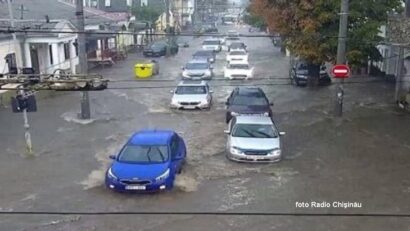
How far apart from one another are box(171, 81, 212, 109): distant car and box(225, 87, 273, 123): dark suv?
6.16 ft

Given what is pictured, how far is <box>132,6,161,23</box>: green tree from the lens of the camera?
69562mm

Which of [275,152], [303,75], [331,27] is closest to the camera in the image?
[275,152]

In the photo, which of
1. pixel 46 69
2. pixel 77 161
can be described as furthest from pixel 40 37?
pixel 77 161

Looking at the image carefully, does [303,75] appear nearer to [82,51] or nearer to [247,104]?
→ [247,104]

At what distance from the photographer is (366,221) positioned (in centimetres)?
1139

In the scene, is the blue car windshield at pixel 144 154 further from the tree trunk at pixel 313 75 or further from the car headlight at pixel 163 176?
the tree trunk at pixel 313 75

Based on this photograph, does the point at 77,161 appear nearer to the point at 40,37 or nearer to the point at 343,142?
the point at 343,142

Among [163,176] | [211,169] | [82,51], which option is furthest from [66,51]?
Answer: [163,176]

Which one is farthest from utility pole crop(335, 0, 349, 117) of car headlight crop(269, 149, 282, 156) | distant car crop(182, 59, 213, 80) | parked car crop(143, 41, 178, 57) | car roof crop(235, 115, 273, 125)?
parked car crop(143, 41, 178, 57)

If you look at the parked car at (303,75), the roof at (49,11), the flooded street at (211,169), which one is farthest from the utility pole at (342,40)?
the roof at (49,11)

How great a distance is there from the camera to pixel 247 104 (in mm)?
21234

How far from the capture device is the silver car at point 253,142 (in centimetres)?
1546

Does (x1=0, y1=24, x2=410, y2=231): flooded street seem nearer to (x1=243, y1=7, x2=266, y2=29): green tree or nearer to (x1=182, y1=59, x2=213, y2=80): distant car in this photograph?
(x1=182, y1=59, x2=213, y2=80): distant car

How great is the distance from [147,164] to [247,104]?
8.57m
